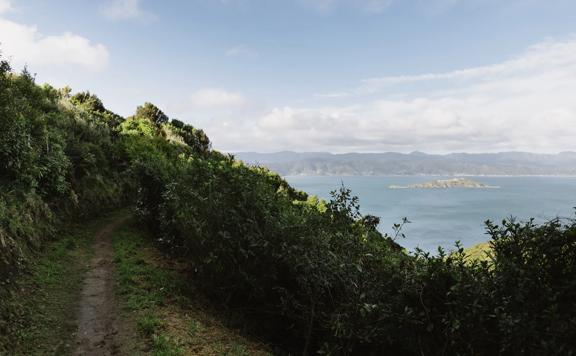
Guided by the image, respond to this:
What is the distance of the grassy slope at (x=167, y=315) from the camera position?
7777mm

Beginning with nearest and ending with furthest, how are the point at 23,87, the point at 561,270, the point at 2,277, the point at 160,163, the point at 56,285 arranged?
1. the point at 561,270
2. the point at 2,277
3. the point at 56,285
4. the point at 160,163
5. the point at 23,87

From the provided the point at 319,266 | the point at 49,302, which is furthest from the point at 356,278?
the point at 49,302

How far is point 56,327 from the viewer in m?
8.20

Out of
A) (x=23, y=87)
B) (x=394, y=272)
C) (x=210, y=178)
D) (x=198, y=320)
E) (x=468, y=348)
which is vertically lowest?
(x=198, y=320)

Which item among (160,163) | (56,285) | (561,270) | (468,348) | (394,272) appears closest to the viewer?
(561,270)

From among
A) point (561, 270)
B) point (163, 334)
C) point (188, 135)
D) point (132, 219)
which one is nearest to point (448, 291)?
point (561, 270)

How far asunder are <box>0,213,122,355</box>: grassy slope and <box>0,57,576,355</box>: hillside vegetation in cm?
34

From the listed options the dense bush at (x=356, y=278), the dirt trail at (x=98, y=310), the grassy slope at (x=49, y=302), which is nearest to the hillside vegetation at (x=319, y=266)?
Answer: the dense bush at (x=356, y=278)

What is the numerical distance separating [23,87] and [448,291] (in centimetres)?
2345

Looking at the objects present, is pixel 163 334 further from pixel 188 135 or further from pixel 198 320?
pixel 188 135

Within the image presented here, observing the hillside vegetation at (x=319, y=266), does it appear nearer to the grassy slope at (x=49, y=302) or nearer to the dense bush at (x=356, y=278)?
the dense bush at (x=356, y=278)

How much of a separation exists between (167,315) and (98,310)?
1.78m

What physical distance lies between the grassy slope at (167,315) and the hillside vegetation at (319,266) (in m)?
0.76

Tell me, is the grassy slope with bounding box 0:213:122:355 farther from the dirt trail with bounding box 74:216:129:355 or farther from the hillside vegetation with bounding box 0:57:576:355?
the hillside vegetation with bounding box 0:57:576:355
